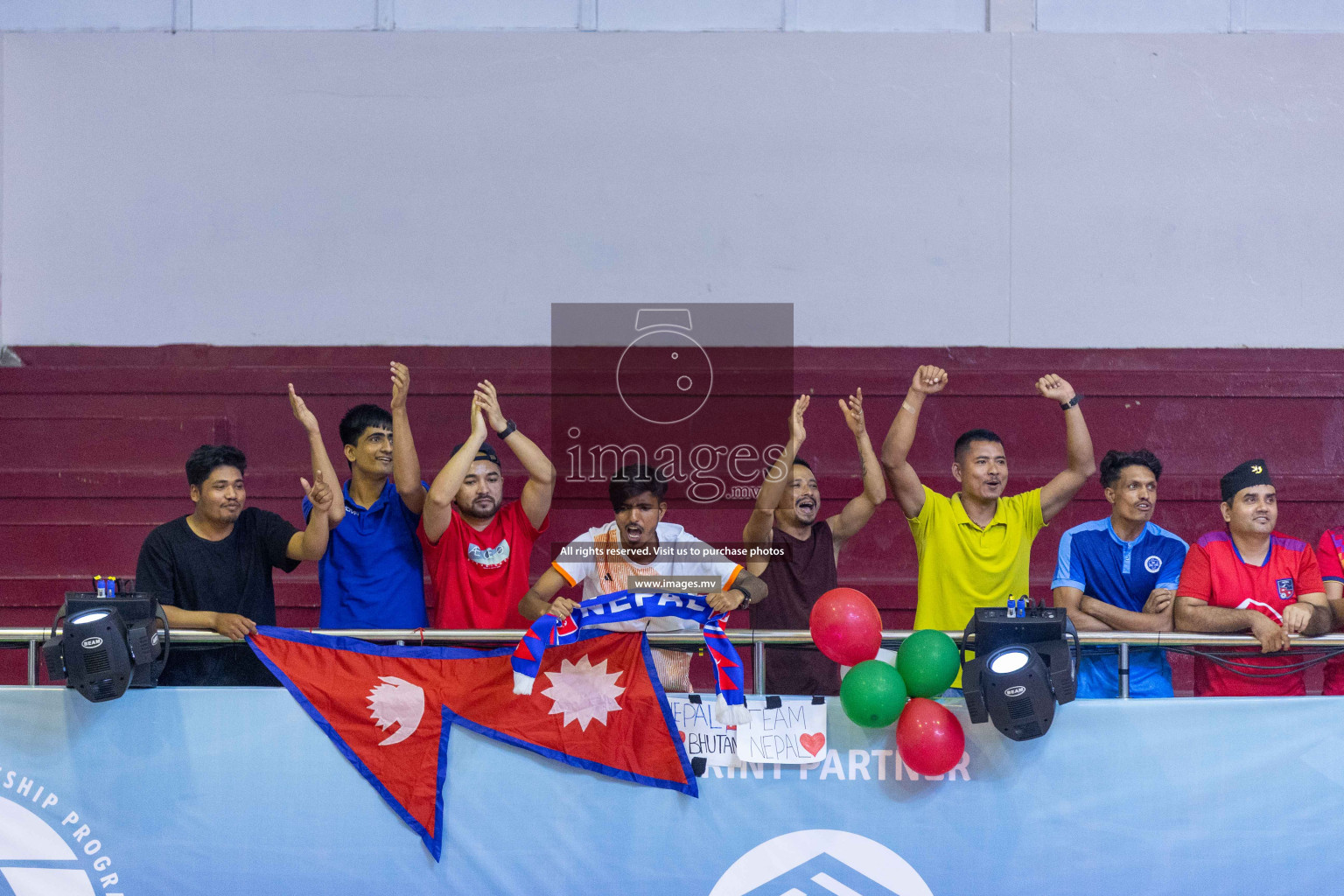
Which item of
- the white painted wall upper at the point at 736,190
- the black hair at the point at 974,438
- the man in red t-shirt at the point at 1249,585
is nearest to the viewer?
the man in red t-shirt at the point at 1249,585

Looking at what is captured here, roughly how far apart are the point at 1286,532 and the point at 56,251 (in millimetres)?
7899

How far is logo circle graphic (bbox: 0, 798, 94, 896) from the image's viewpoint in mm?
3531

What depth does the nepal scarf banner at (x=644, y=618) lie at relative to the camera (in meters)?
3.49

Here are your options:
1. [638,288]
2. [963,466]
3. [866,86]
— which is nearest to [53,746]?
[963,466]

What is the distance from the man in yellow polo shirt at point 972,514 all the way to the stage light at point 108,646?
2.92 m

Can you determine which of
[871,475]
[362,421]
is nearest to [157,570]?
[362,421]

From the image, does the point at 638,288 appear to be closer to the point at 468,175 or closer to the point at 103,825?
the point at 468,175

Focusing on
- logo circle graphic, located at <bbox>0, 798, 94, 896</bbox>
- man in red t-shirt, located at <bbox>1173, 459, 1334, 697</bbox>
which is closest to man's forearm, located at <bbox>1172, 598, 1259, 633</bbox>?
man in red t-shirt, located at <bbox>1173, 459, 1334, 697</bbox>

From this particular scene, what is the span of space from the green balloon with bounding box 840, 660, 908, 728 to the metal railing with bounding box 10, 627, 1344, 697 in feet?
0.69

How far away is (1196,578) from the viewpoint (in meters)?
4.08

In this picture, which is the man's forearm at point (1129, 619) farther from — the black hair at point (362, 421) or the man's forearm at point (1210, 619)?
the black hair at point (362, 421)

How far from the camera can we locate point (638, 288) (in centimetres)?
660

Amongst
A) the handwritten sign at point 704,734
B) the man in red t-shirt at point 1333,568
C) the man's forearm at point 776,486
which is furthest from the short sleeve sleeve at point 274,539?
the man in red t-shirt at point 1333,568

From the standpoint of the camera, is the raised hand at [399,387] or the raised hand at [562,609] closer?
the raised hand at [562,609]
